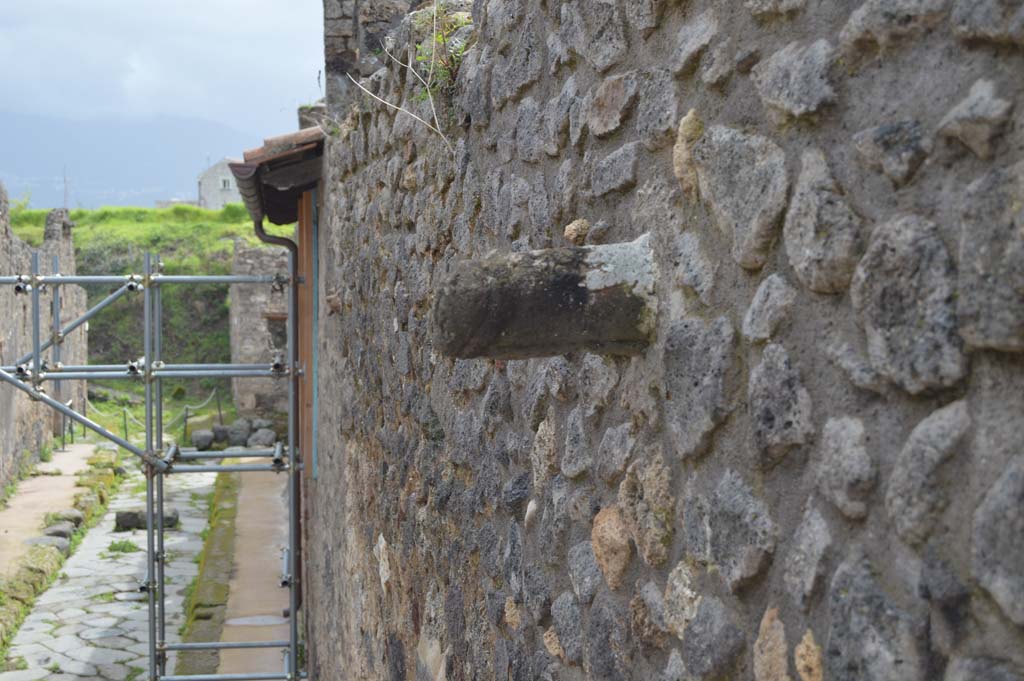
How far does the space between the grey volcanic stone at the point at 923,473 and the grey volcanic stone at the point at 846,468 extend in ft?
0.15

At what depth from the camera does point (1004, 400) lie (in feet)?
3.00

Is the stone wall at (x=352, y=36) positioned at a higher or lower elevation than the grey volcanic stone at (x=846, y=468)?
higher

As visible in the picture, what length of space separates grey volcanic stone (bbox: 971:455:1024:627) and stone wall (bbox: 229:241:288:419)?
1513cm

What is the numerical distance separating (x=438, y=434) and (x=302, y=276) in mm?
4879

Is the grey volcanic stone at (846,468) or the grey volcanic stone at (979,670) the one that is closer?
the grey volcanic stone at (979,670)

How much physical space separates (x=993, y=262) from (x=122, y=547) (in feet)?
40.9

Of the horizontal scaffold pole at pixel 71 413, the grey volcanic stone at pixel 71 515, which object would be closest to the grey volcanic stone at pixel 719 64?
the horizontal scaffold pole at pixel 71 413

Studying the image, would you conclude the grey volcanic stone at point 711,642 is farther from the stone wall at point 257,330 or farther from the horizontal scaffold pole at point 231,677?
the stone wall at point 257,330

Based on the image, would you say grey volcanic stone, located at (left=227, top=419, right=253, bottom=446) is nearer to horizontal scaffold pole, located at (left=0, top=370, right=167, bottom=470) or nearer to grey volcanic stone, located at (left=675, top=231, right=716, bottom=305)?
horizontal scaffold pole, located at (left=0, top=370, right=167, bottom=470)

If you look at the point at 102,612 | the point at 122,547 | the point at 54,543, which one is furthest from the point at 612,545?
the point at 122,547

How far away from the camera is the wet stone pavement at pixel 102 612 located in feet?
29.0

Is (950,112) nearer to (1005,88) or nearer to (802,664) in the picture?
(1005,88)

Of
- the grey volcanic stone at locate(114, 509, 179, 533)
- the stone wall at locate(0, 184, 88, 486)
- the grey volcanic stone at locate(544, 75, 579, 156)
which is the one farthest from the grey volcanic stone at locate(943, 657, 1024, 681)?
the stone wall at locate(0, 184, 88, 486)

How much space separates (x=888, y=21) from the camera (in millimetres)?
1058
